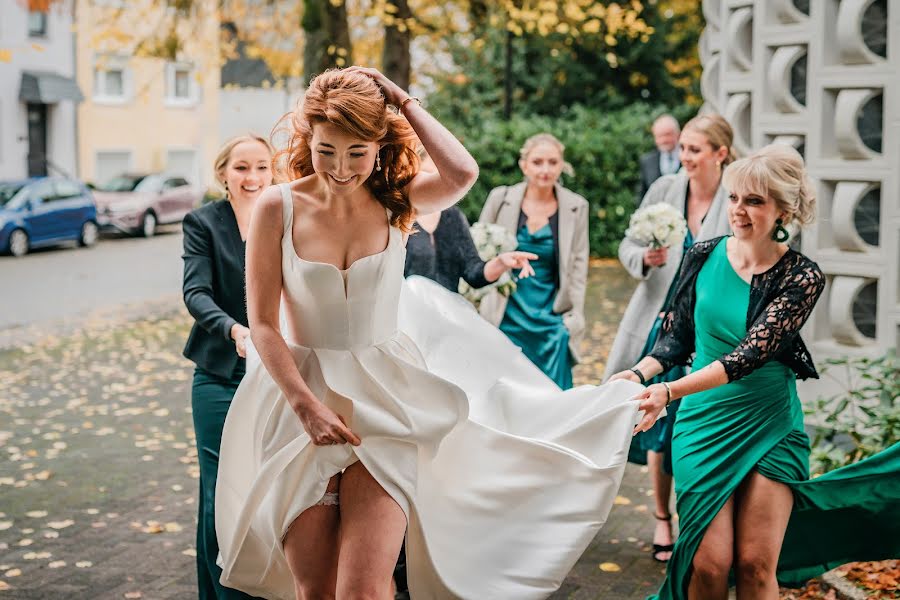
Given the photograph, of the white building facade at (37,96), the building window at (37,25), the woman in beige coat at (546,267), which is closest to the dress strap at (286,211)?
the woman in beige coat at (546,267)

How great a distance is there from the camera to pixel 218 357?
5.36m

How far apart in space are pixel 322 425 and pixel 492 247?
3962mm

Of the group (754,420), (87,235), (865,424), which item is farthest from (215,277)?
(87,235)

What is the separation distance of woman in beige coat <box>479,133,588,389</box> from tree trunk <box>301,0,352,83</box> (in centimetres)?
996

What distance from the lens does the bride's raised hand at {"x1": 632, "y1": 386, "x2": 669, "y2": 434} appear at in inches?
179

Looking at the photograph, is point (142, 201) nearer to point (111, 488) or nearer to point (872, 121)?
point (111, 488)

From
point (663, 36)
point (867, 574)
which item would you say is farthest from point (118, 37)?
point (867, 574)

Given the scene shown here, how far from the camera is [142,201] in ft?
104

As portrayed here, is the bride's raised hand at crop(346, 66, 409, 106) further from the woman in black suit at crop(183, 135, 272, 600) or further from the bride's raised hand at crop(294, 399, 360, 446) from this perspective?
the woman in black suit at crop(183, 135, 272, 600)

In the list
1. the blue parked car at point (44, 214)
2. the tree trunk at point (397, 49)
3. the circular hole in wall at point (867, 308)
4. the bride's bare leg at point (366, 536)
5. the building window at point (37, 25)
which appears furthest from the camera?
the building window at point (37, 25)

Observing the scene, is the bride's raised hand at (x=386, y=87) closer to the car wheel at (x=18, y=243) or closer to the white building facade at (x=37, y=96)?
the car wheel at (x=18, y=243)

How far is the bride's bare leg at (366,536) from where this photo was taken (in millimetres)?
3822

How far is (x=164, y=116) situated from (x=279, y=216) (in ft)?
132

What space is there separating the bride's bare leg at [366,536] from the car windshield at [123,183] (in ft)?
98.2
